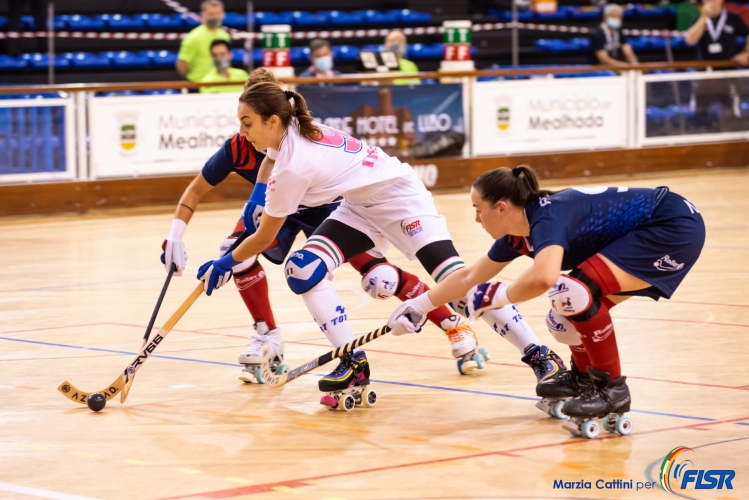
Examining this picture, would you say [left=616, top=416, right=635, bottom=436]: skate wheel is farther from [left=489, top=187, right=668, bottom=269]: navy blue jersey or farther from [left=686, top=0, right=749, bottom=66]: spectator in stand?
[left=686, top=0, right=749, bottom=66]: spectator in stand

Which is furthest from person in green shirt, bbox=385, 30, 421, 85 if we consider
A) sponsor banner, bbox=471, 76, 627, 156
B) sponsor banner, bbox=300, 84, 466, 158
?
sponsor banner, bbox=471, 76, 627, 156

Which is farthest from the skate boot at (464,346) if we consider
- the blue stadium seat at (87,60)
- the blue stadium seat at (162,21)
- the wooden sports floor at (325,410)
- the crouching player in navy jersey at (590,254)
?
the blue stadium seat at (162,21)

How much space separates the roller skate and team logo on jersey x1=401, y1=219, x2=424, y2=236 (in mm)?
586

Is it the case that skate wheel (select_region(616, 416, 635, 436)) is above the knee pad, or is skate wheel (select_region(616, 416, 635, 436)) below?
below

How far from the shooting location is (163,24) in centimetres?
1767

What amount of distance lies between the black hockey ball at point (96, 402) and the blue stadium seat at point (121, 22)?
1289 centimetres

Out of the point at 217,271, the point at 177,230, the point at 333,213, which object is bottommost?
the point at 217,271

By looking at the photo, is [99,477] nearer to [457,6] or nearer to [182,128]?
[182,128]

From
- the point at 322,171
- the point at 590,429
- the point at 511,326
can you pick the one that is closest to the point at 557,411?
the point at 590,429

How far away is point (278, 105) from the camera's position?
505cm

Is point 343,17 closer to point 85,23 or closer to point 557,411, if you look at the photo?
point 85,23

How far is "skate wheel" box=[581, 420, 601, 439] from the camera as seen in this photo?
15.1 ft

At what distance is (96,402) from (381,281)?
4.74ft

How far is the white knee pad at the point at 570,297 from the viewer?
447 cm
